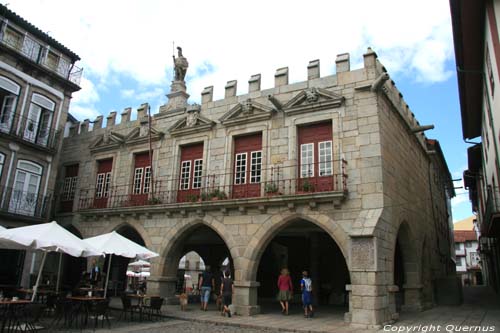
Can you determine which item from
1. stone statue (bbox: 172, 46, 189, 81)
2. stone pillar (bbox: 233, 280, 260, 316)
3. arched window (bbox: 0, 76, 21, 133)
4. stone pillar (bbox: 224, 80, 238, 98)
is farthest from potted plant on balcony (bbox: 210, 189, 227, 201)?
arched window (bbox: 0, 76, 21, 133)

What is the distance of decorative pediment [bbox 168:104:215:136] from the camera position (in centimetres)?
1356

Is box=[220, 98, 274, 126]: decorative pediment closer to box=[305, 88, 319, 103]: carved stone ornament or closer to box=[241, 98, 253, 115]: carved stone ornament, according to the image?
box=[241, 98, 253, 115]: carved stone ornament

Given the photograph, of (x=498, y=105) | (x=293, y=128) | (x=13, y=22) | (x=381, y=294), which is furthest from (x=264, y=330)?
(x=13, y=22)

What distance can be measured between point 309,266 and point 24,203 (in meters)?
11.7

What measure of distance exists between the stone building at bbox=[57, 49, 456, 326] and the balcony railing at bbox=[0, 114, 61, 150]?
128 centimetres

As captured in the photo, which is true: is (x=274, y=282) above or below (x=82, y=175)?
below

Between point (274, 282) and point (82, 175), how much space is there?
987 centimetres

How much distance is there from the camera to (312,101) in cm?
1165

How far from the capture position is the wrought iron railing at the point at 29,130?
1475 cm

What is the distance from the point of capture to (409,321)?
32.4 feet

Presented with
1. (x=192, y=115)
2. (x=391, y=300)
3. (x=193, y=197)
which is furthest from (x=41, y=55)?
(x=391, y=300)

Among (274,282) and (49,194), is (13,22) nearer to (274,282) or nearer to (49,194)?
(49,194)

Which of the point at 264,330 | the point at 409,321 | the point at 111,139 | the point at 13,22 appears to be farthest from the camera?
the point at 111,139

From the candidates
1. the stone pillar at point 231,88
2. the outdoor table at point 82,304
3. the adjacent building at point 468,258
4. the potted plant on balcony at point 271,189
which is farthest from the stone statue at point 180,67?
the adjacent building at point 468,258
